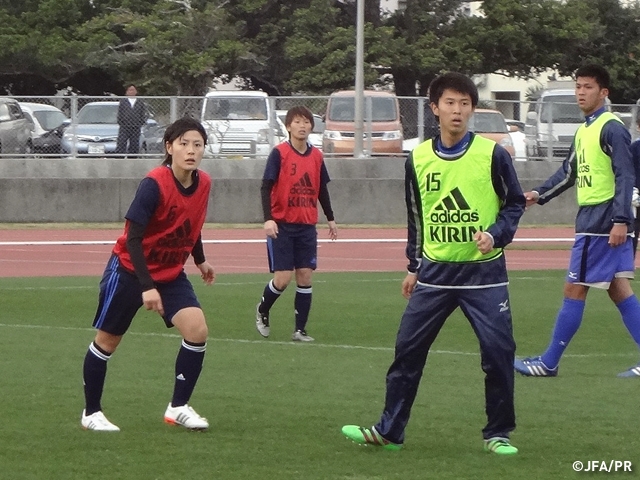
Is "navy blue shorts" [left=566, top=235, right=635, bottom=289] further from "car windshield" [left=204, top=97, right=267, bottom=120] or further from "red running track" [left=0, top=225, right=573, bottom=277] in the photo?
"car windshield" [left=204, top=97, right=267, bottom=120]

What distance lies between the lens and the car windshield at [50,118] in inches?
1043

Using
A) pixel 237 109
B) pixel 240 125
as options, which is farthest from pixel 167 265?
pixel 237 109

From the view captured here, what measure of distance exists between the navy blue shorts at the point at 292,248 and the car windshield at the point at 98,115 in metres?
16.2

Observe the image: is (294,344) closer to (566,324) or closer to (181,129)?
(566,324)

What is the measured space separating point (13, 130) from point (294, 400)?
20026mm

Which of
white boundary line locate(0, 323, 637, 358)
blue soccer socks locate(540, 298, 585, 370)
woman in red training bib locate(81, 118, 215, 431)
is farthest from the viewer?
white boundary line locate(0, 323, 637, 358)

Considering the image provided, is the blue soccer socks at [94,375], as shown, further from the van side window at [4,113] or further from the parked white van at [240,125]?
the van side window at [4,113]

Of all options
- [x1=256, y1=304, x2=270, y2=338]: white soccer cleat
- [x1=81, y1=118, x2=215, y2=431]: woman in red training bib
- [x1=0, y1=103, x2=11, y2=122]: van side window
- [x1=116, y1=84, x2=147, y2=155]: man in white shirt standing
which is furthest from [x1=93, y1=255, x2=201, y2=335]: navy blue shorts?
[x1=0, y1=103, x2=11, y2=122]: van side window

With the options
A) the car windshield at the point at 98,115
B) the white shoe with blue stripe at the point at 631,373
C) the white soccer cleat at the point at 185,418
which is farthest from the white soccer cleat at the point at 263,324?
the car windshield at the point at 98,115

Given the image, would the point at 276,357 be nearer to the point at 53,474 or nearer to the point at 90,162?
the point at 53,474

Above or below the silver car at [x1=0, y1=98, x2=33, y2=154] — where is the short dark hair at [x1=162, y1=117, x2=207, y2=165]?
above

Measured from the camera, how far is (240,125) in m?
27.1

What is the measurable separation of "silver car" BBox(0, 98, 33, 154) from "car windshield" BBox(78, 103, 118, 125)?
1.12 meters

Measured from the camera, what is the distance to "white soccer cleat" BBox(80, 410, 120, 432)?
7.20 meters
